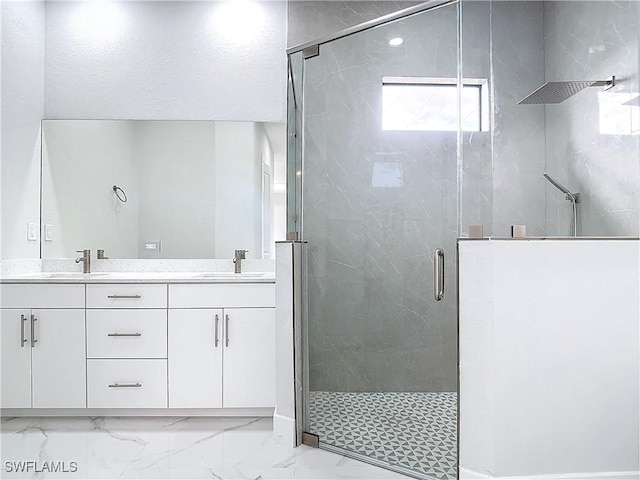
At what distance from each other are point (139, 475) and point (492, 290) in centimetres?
166

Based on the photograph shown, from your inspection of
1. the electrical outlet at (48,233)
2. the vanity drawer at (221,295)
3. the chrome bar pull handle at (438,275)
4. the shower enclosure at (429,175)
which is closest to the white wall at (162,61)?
the electrical outlet at (48,233)

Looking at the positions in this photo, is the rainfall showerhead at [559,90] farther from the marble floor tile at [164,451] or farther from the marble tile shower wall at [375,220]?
the marble floor tile at [164,451]

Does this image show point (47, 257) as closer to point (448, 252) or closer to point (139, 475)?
point (139, 475)

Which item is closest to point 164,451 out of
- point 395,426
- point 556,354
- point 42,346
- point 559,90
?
point 42,346

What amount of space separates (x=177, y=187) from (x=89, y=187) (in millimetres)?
588

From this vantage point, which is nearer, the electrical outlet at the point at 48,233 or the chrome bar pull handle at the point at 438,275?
the chrome bar pull handle at the point at 438,275

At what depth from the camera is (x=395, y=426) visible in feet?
7.31

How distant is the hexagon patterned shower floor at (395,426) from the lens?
2.05 metres

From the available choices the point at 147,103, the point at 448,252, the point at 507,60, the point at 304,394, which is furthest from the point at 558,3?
the point at 147,103

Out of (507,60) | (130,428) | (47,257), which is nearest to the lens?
(507,60)

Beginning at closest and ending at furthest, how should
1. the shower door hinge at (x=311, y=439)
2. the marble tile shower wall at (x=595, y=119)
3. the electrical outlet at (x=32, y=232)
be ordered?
the marble tile shower wall at (x=595, y=119)
the shower door hinge at (x=311, y=439)
the electrical outlet at (x=32, y=232)

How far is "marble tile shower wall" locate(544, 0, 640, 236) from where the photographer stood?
1968 mm

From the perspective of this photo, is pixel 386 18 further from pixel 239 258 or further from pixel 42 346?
pixel 42 346

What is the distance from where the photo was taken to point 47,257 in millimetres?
3326
